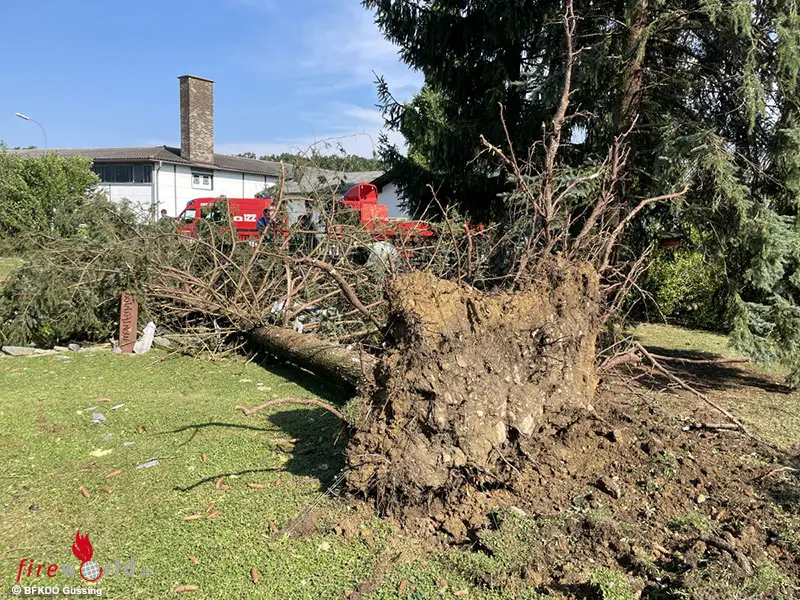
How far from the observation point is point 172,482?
144 inches

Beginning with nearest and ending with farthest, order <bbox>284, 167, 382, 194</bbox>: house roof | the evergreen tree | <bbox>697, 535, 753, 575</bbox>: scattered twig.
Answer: <bbox>697, 535, 753, 575</bbox>: scattered twig → the evergreen tree → <bbox>284, 167, 382, 194</bbox>: house roof

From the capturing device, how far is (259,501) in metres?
3.41

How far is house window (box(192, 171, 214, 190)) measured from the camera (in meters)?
35.4

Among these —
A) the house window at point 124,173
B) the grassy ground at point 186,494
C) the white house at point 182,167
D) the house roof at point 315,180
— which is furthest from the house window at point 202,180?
the grassy ground at point 186,494

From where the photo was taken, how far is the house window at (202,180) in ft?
116

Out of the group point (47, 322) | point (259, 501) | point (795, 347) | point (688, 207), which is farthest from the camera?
point (47, 322)

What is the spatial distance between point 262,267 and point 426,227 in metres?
2.36

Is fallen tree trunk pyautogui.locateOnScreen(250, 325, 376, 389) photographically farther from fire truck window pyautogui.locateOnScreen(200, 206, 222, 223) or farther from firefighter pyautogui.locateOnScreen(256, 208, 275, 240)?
fire truck window pyautogui.locateOnScreen(200, 206, 222, 223)

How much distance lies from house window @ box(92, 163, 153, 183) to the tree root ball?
114 ft

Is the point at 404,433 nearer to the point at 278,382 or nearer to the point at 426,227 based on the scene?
the point at 278,382

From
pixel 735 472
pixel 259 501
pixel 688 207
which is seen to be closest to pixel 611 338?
pixel 688 207

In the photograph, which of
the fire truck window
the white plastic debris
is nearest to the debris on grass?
the white plastic debris

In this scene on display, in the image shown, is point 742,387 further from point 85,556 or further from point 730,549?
point 85,556

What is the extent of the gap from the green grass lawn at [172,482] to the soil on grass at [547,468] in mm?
498
